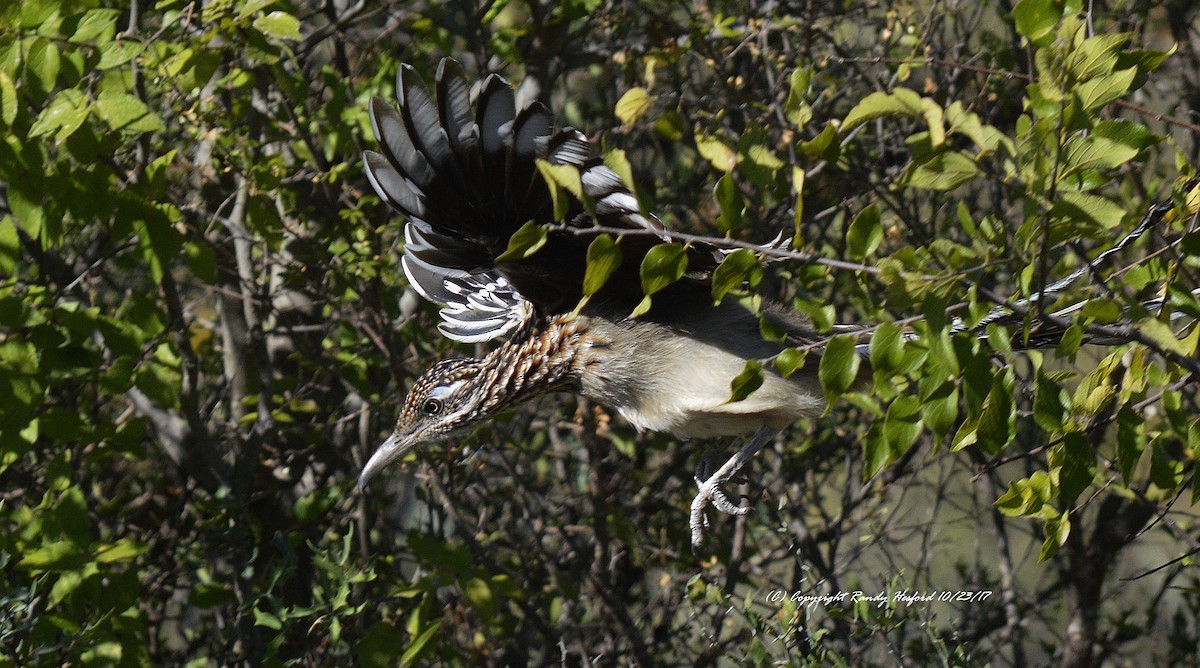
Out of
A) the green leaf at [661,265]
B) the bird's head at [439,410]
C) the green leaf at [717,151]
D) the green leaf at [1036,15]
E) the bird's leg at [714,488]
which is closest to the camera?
the green leaf at [1036,15]

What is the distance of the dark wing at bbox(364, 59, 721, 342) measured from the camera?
3002mm

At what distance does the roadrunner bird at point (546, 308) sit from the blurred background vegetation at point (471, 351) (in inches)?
12.7

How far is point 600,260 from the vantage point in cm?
212

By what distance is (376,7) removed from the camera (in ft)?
15.4

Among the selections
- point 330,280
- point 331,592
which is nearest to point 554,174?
point 331,592

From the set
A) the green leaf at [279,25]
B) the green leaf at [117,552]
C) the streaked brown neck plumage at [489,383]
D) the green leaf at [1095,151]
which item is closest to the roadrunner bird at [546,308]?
the streaked brown neck plumage at [489,383]

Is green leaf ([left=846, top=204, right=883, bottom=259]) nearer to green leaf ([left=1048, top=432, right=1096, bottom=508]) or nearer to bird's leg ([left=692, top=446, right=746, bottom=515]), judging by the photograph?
green leaf ([left=1048, top=432, right=1096, bottom=508])

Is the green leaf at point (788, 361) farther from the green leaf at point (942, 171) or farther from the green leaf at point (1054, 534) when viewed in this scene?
the green leaf at point (1054, 534)

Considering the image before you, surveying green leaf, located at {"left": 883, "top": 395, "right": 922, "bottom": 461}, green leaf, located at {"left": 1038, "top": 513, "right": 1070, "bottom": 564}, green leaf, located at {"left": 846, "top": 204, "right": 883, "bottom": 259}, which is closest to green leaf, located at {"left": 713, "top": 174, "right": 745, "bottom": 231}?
green leaf, located at {"left": 846, "top": 204, "right": 883, "bottom": 259}

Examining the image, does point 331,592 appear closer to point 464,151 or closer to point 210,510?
point 210,510

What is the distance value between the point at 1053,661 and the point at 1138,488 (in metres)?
1.65

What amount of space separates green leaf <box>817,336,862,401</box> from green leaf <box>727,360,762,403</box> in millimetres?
121

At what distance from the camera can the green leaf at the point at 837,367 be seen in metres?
2.05

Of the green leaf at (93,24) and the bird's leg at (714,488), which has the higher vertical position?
the green leaf at (93,24)
